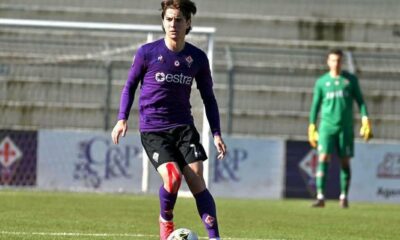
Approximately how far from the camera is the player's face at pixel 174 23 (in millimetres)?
7723

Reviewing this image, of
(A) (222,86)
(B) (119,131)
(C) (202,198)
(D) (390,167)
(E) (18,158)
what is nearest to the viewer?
(B) (119,131)

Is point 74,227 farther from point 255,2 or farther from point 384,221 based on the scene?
point 255,2

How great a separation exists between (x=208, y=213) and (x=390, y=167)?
1186 cm

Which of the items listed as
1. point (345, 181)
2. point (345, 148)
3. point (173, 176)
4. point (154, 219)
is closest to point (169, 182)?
point (173, 176)

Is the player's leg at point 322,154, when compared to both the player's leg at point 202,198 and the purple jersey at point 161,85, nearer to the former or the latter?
the purple jersey at point 161,85

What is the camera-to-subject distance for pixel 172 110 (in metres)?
7.82

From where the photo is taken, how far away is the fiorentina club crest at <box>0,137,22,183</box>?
59.2 ft

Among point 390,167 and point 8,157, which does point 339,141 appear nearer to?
point 390,167

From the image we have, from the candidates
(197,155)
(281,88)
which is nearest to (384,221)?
(197,155)

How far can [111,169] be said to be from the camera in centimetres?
1823

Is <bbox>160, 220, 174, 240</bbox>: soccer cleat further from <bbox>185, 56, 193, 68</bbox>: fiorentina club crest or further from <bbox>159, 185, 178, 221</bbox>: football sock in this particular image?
<bbox>185, 56, 193, 68</bbox>: fiorentina club crest

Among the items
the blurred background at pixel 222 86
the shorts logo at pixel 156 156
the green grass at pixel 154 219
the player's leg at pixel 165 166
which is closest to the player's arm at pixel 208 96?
the player's leg at pixel 165 166

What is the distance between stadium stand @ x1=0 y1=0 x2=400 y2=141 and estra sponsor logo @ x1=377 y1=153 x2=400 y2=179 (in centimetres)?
298

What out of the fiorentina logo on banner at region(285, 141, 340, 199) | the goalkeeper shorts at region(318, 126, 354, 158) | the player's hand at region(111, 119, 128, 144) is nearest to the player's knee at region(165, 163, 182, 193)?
the player's hand at region(111, 119, 128, 144)
